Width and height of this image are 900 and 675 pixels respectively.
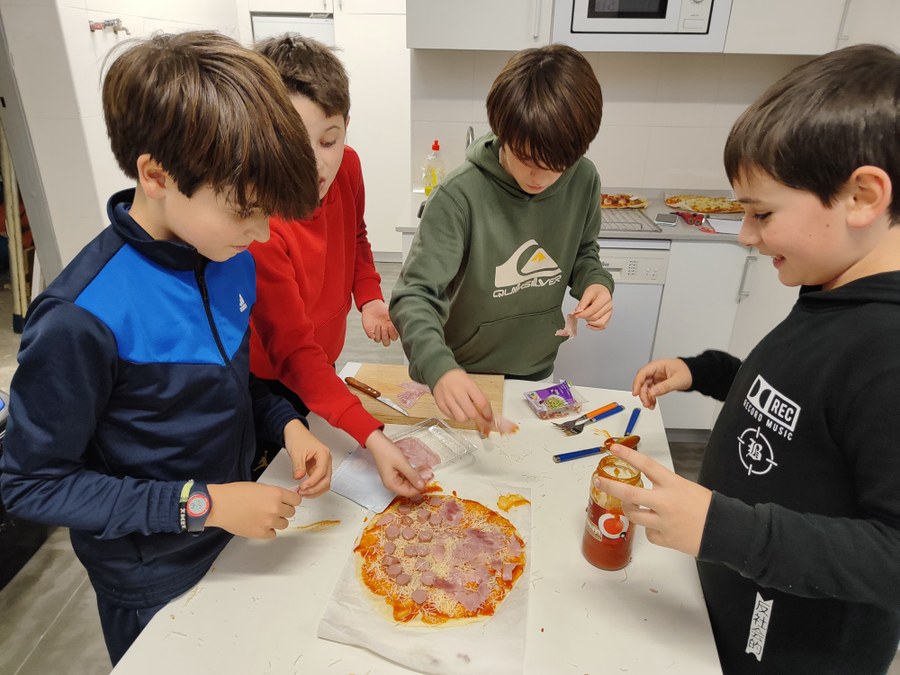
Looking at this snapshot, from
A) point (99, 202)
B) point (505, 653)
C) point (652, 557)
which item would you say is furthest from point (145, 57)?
point (99, 202)

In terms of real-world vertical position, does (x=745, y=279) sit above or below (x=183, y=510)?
below

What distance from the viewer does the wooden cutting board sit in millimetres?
1155

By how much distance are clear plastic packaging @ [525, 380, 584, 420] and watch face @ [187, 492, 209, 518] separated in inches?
25.2

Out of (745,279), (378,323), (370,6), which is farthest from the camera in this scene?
(370,6)

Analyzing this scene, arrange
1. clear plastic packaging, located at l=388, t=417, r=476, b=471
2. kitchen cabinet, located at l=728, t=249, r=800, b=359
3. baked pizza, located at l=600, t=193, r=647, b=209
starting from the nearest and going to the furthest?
1. clear plastic packaging, located at l=388, t=417, r=476, b=471
2. kitchen cabinet, located at l=728, t=249, r=800, b=359
3. baked pizza, located at l=600, t=193, r=647, b=209

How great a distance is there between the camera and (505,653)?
2.24ft

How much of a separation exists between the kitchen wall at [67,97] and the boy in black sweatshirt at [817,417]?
2535mm

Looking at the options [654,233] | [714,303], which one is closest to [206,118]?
[654,233]

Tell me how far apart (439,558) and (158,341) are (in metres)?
0.46

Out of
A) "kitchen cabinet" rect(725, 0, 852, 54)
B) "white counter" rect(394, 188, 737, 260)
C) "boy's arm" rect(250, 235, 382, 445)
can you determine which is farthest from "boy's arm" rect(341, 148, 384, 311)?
"kitchen cabinet" rect(725, 0, 852, 54)

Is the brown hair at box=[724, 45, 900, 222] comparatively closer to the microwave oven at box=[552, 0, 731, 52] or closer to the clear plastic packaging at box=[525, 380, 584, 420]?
the clear plastic packaging at box=[525, 380, 584, 420]

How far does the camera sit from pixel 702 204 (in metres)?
2.54

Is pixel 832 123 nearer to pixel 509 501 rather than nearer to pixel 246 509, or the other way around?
pixel 509 501

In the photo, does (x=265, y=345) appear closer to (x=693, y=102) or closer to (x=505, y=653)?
(x=505, y=653)
